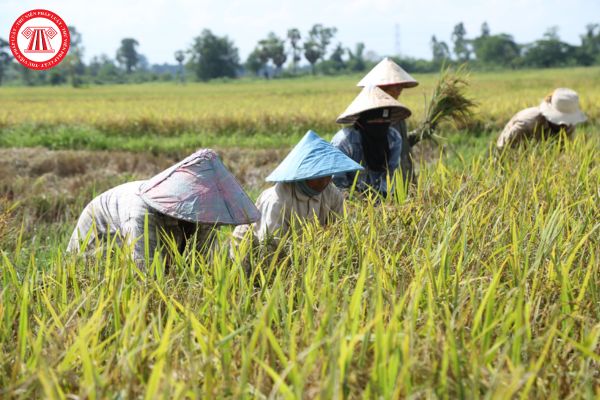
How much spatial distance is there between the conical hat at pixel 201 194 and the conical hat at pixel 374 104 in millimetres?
1210

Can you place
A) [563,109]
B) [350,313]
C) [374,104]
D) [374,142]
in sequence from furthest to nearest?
1. [563,109]
2. [374,142]
3. [374,104]
4. [350,313]

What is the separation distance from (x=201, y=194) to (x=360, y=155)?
1.35m

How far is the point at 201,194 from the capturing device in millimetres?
2156

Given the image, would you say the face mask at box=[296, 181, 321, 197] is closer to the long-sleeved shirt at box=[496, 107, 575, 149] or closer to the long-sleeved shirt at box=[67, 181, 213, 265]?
the long-sleeved shirt at box=[67, 181, 213, 265]

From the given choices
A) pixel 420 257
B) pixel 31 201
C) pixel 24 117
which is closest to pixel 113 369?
pixel 420 257

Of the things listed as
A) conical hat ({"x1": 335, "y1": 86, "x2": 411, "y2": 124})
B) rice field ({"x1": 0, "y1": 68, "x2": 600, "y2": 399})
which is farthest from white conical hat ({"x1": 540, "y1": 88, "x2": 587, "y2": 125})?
conical hat ({"x1": 335, "y1": 86, "x2": 411, "y2": 124})

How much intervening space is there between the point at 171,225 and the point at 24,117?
11.5m

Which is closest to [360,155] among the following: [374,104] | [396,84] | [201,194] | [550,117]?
[374,104]

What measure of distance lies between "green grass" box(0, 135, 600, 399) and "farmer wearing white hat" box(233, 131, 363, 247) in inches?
12.3

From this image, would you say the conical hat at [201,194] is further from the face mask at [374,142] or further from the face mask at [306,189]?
the face mask at [374,142]

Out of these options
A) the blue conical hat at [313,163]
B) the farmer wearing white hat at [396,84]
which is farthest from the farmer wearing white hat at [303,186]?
the farmer wearing white hat at [396,84]

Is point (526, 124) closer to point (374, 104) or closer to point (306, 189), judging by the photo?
point (374, 104)

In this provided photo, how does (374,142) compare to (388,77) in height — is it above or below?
below

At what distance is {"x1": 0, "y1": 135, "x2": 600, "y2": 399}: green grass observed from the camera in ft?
3.76
